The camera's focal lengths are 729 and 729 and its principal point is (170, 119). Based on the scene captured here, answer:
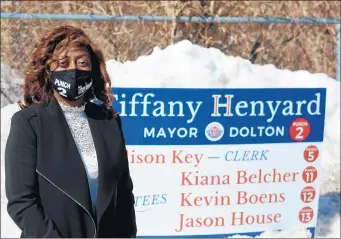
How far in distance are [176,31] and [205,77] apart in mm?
1267

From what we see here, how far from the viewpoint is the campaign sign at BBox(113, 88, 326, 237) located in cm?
483

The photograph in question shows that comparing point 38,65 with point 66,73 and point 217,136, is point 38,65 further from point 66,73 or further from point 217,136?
point 217,136

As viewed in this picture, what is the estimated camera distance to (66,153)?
2525mm

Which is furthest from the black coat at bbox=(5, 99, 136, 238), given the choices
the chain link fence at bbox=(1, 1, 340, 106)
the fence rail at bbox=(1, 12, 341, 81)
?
the chain link fence at bbox=(1, 1, 340, 106)

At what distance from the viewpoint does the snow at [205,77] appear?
5664 mm

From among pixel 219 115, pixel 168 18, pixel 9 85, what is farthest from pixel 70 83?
pixel 9 85

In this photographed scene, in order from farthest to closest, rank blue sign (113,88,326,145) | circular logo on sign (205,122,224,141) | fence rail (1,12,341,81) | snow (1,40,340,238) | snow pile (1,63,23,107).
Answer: snow pile (1,63,23,107) → fence rail (1,12,341,81) → snow (1,40,340,238) → circular logo on sign (205,122,224,141) → blue sign (113,88,326,145)

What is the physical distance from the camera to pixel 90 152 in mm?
2598

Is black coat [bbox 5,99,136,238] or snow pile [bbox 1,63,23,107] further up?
black coat [bbox 5,99,136,238]

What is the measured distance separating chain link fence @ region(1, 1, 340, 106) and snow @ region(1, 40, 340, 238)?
0.40 meters

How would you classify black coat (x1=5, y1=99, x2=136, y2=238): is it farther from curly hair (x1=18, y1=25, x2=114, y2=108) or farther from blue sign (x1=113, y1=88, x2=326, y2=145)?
blue sign (x1=113, y1=88, x2=326, y2=145)

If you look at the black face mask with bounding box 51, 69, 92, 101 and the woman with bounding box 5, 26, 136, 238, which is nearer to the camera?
the woman with bounding box 5, 26, 136, 238

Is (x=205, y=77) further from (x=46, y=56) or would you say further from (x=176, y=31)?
(x=46, y=56)

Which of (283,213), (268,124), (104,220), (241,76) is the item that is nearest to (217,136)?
(268,124)
